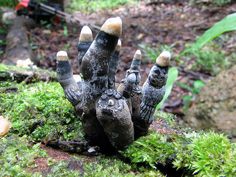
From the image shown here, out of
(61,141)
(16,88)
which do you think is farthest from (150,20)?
(61,141)

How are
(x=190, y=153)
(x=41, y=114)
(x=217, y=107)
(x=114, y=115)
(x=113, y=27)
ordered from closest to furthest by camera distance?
1. (x=113, y=27)
2. (x=114, y=115)
3. (x=190, y=153)
4. (x=41, y=114)
5. (x=217, y=107)

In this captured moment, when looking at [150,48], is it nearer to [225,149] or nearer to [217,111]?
[217,111]

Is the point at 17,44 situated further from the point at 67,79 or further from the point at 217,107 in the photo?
the point at 67,79

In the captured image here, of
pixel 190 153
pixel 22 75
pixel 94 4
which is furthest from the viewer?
pixel 94 4

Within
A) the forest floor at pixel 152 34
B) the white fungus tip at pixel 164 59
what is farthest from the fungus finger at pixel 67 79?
the forest floor at pixel 152 34

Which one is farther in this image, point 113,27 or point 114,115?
point 114,115

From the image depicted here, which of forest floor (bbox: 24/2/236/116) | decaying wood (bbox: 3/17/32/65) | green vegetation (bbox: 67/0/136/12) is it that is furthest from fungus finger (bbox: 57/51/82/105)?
green vegetation (bbox: 67/0/136/12)

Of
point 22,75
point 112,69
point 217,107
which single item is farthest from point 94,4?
point 112,69
